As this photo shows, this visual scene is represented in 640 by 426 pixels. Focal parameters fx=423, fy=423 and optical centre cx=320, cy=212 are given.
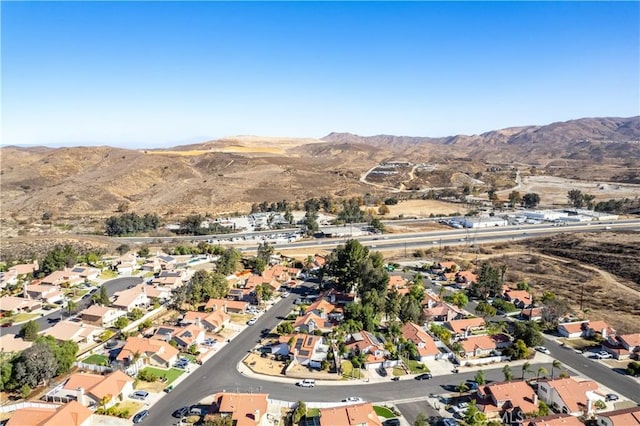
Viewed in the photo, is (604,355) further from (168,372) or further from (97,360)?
(97,360)

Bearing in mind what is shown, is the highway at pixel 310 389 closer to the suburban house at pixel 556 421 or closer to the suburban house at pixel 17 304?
the suburban house at pixel 556 421

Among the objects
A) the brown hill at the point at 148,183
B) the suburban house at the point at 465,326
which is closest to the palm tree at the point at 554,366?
the suburban house at the point at 465,326

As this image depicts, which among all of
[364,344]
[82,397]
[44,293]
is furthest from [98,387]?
[44,293]

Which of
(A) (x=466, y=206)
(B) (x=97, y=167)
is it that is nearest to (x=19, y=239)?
(B) (x=97, y=167)

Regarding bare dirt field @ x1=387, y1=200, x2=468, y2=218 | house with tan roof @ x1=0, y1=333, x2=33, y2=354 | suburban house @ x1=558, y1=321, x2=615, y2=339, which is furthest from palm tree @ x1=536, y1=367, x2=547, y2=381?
bare dirt field @ x1=387, y1=200, x2=468, y2=218

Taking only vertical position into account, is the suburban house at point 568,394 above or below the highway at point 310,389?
above
